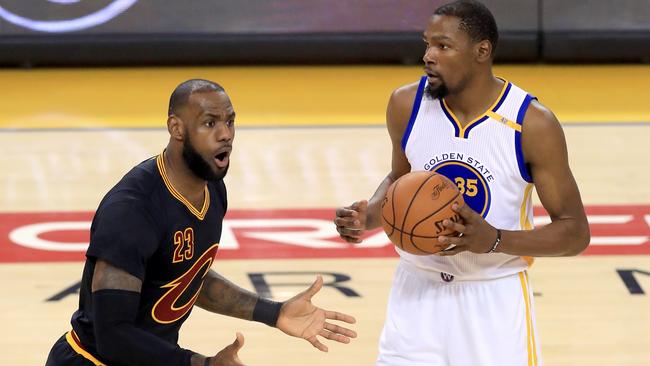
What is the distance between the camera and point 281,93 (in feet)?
36.6

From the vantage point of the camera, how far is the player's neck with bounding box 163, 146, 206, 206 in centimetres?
391

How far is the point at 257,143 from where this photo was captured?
9617mm

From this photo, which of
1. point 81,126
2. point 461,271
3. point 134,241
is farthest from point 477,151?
point 81,126

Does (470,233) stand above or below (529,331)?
above

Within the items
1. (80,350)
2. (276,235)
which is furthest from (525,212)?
(276,235)

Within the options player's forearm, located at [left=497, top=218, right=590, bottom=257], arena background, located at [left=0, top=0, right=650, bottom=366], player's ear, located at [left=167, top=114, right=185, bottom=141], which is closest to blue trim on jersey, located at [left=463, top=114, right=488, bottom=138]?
player's forearm, located at [left=497, top=218, right=590, bottom=257]

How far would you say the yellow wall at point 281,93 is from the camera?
→ 10.4m

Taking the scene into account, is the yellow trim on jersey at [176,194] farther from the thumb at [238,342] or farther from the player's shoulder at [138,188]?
the thumb at [238,342]

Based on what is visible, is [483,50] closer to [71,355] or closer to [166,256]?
[166,256]

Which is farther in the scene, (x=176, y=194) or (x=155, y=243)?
(x=176, y=194)

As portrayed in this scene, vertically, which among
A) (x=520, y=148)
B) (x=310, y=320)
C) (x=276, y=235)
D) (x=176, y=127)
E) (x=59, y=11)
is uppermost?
(x=59, y=11)

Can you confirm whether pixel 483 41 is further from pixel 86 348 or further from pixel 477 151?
pixel 86 348

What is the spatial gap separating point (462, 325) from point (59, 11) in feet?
27.6

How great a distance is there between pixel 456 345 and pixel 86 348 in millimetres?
1268
